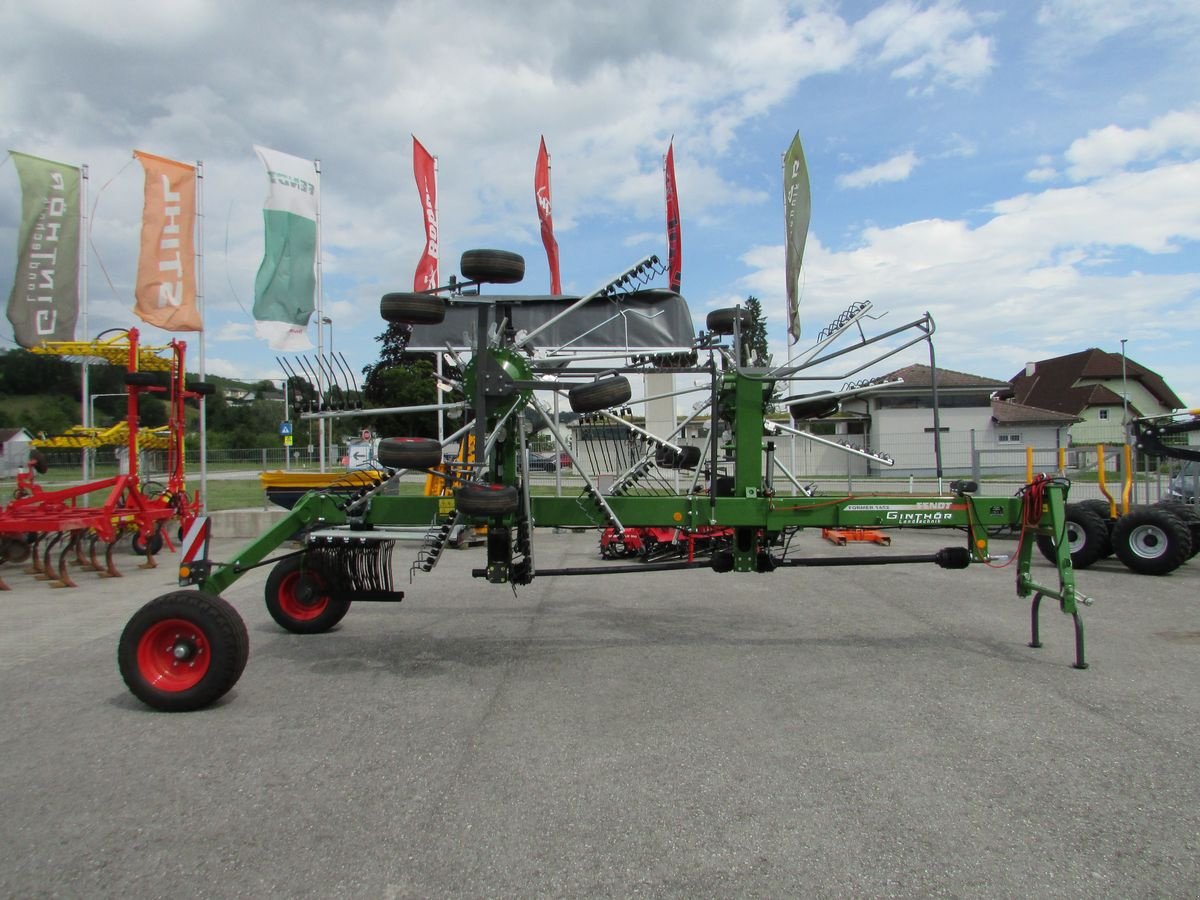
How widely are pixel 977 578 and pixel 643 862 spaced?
7314mm

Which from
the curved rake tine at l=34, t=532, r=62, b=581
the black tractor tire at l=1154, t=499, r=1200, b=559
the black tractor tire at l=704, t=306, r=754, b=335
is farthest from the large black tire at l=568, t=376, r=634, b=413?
the black tractor tire at l=1154, t=499, r=1200, b=559

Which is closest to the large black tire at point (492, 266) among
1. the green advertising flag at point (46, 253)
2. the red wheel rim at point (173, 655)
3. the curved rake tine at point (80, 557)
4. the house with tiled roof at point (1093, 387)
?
the red wheel rim at point (173, 655)

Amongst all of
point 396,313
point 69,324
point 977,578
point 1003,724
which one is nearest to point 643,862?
point 1003,724

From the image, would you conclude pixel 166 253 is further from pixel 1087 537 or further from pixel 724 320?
pixel 1087 537

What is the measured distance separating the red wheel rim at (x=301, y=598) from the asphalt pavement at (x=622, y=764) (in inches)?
10.1

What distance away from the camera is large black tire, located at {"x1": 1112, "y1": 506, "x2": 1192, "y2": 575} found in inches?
362

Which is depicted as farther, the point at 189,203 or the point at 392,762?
the point at 189,203

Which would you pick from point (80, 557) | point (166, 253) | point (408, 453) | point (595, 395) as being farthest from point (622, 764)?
point (166, 253)

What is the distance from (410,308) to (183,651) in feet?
8.02

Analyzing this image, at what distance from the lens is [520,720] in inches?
→ 170

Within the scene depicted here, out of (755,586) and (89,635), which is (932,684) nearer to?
(755,586)

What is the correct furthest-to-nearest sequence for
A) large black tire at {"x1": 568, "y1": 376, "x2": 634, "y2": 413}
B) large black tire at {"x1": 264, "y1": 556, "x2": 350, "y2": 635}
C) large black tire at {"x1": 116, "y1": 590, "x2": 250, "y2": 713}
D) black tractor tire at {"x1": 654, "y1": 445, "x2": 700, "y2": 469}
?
black tractor tire at {"x1": 654, "y1": 445, "x2": 700, "y2": 469}
large black tire at {"x1": 264, "y1": 556, "x2": 350, "y2": 635}
large black tire at {"x1": 568, "y1": 376, "x2": 634, "y2": 413}
large black tire at {"x1": 116, "y1": 590, "x2": 250, "y2": 713}

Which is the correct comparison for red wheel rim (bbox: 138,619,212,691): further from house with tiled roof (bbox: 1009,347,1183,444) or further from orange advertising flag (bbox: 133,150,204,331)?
house with tiled roof (bbox: 1009,347,1183,444)

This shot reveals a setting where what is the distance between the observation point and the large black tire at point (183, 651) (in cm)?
442
